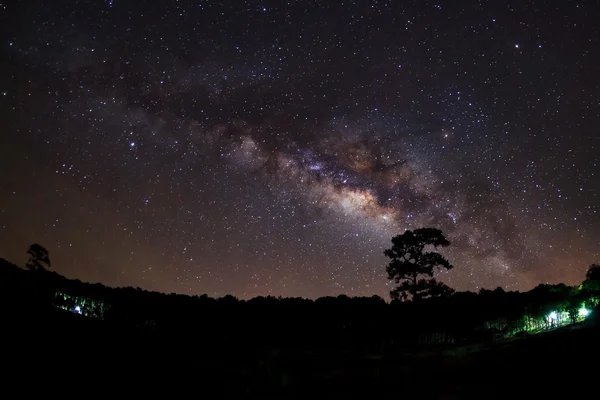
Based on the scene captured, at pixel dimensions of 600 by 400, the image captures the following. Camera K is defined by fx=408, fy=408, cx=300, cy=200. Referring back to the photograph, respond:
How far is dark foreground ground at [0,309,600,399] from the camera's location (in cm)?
1447

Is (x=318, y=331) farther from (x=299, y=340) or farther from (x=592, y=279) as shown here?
(x=592, y=279)

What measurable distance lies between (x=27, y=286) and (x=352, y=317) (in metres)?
18.9

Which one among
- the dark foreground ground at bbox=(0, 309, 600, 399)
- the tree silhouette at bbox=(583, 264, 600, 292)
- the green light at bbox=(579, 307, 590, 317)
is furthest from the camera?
the tree silhouette at bbox=(583, 264, 600, 292)

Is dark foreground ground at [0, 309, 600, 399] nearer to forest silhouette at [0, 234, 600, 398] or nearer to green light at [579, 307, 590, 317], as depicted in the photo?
forest silhouette at [0, 234, 600, 398]

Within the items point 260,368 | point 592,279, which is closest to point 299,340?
point 260,368

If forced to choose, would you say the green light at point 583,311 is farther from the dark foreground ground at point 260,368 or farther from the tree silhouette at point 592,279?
the dark foreground ground at point 260,368

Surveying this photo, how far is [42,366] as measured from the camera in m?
14.7

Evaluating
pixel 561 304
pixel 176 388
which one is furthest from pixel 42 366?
pixel 561 304

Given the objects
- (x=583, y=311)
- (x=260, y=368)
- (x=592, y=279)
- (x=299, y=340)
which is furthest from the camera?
(x=592, y=279)

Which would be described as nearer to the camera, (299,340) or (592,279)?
(299,340)

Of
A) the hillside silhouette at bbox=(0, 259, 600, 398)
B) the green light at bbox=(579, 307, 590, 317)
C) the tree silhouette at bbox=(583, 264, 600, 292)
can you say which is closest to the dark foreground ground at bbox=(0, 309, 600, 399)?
the hillside silhouette at bbox=(0, 259, 600, 398)

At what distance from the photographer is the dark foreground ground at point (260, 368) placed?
Result: 570 inches

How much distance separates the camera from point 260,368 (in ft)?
62.7

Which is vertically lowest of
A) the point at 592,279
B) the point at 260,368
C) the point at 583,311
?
the point at 260,368
